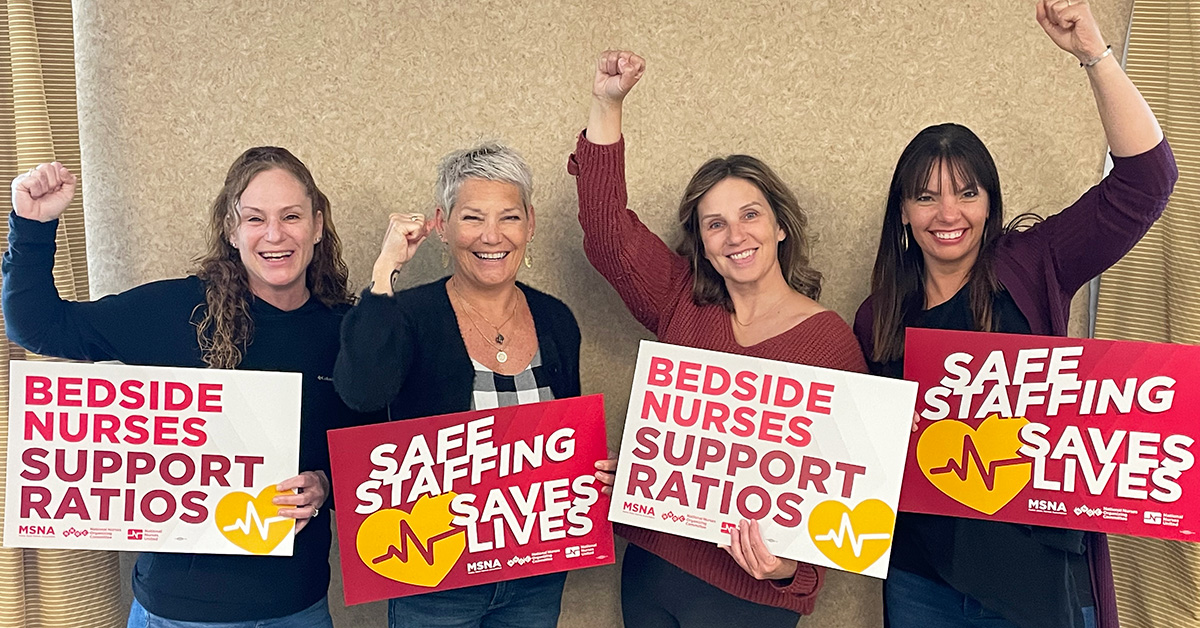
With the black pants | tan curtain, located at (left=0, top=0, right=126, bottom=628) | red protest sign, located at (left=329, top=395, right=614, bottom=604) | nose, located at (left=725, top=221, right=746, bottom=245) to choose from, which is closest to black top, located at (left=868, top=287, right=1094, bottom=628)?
the black pants

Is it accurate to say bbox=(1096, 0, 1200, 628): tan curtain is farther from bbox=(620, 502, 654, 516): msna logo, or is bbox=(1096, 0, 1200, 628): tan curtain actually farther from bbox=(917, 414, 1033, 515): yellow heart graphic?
bbox=(620, 502, 654, 516): msna logo

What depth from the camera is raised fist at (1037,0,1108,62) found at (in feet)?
4.63

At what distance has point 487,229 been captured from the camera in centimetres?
156

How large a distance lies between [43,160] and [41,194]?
37 cm

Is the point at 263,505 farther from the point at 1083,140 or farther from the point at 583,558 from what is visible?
the point at 1083,140

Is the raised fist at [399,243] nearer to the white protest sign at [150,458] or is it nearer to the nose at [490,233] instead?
the nose at [490,233]

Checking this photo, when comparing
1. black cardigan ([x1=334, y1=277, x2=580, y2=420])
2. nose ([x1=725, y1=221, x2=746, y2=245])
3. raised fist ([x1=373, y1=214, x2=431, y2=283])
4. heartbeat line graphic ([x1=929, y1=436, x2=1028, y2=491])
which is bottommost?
heartbeat line graphic ([x1=929, y1=436, x2=1028, y2=491])

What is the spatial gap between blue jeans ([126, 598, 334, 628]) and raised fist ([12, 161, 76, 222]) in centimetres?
75

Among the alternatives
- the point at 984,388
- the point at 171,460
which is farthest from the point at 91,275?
the point at 984,388

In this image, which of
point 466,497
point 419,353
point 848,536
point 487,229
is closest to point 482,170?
point 487,229

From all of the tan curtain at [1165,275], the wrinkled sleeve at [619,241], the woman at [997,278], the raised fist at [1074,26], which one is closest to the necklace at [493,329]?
the wrinkled sleeve at [619,241]

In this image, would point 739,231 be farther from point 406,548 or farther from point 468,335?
point 406,548

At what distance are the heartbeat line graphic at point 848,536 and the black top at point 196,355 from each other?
935mm

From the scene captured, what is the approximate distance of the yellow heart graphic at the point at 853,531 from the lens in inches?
58.1
